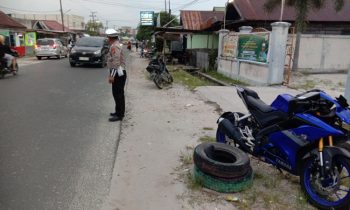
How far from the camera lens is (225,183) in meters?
3.83

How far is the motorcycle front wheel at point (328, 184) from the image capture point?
332cm

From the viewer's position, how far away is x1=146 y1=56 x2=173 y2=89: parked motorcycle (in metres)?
11.9

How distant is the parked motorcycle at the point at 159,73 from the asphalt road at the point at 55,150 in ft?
8.37

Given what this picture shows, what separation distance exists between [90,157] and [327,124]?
3124 millimetres

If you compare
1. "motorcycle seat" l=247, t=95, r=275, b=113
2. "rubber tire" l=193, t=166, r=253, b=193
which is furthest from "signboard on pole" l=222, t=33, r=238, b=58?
"rubber tire" l=193, t=166, r=253, b=193

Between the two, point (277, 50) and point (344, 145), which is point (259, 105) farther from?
point (277, 50)

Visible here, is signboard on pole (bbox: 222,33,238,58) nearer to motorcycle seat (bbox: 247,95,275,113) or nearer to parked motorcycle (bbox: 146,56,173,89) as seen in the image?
parked motorcycle (bbox: 146,56,173,89)

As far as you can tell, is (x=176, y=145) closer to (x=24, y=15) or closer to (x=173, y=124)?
(x=173, y=124)

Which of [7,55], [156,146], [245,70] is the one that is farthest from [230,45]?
[156,146]

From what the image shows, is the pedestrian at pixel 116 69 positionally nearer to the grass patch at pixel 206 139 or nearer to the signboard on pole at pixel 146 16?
the grass patch at pixel 206 139

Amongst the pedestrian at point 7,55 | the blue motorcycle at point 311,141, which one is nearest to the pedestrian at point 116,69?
the blue motorcycle at point 311,141

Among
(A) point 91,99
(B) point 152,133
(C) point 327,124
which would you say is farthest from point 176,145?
(A) point 91,99

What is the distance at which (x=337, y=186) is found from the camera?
Answer: 3.37 meters

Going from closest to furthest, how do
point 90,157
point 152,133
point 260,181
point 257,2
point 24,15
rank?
point 260,181 < point 90,157 < point 152,133 < point 257,2 < point 24,15
